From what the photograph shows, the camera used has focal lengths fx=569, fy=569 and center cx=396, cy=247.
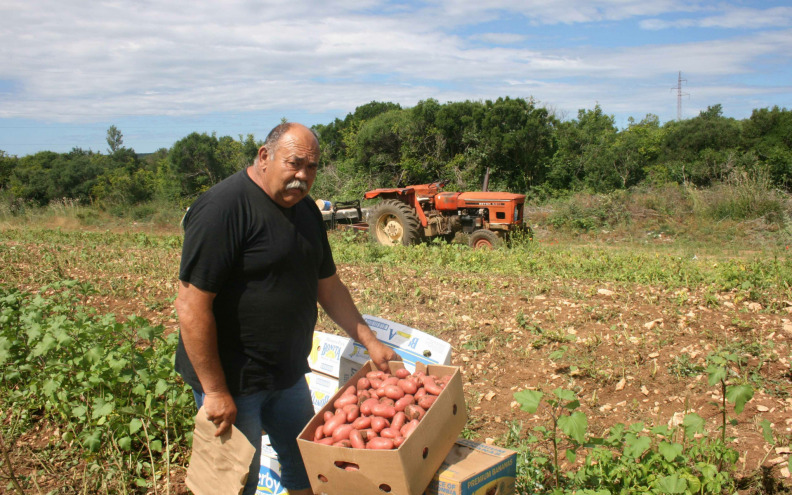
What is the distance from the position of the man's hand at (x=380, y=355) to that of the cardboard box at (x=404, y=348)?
283 mm

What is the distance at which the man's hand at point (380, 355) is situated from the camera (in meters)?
2.75

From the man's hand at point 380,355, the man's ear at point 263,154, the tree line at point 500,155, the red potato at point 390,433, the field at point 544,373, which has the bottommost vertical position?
the field at point 544,373

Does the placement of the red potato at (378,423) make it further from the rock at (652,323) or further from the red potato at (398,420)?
the rock at (652,323)

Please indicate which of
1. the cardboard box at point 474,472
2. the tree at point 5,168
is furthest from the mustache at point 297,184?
the tree at point 5,168

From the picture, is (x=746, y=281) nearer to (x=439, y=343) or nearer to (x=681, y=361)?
(x=681, y=361)

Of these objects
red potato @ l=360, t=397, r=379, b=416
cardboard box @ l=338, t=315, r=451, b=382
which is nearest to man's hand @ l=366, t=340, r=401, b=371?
cardboard box @ l=338, t=315, r=451, b=382

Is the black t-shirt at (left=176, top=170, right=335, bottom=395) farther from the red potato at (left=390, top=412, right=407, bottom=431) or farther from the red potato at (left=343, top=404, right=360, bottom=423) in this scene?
the red potato at (left=390, top=412, right=407, bottom=431)

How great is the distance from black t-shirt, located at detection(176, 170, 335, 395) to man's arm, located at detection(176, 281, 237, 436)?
6cm

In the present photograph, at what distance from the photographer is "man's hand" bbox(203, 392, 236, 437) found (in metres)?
2.21

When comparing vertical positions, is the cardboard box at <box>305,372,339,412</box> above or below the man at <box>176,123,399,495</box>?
below

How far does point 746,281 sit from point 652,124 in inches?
1722

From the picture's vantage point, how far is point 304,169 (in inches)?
89.9

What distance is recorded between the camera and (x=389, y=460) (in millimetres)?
2000

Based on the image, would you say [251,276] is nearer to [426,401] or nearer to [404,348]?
[426,401]
